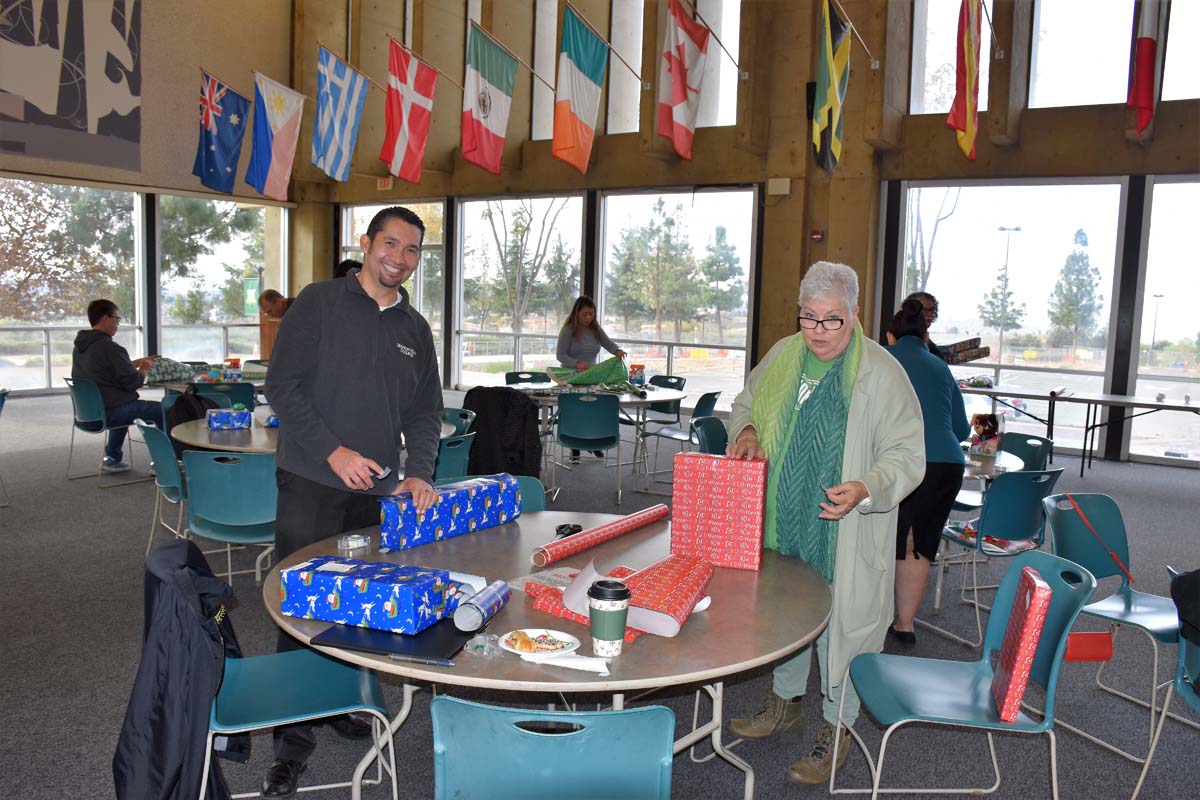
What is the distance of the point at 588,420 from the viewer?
6.59 m

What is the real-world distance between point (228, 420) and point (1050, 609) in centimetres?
416

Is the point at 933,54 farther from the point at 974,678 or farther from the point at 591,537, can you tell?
the point at 591,537

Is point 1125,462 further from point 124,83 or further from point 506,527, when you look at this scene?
point 124,83

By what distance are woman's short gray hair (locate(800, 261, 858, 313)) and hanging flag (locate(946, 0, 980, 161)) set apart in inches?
243

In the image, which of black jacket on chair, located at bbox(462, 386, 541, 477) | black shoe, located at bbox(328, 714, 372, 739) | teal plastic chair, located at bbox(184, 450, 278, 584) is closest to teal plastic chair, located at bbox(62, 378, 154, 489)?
black jacket on chair, located at bbox(462, 386, 541, 477)

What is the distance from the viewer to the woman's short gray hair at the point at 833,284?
260 cm

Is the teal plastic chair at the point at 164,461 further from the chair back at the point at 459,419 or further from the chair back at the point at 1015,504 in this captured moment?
the chair back at the point at 1015,504

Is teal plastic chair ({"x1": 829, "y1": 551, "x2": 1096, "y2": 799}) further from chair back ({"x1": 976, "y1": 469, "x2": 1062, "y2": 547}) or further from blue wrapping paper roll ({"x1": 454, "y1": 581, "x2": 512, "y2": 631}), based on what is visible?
chair back ({"x1": 976, "y1": 469, "x2": 1062, "y2": 547})

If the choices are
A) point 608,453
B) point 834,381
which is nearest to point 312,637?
point 834,381

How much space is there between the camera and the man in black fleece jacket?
2.74m

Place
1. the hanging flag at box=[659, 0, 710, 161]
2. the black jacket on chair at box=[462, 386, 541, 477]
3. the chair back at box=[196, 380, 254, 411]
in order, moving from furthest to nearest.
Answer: the hanging flag at box=[659, 0, 710, 161] → the chair back at box=[196, 380, 254, 411] → the black jacket on chair at box=[462, 386, 541, 477]

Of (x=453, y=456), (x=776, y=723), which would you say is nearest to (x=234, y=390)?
(x=453, y=456)

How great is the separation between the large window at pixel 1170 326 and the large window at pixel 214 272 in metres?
12.6

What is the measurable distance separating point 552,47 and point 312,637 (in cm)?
1217
